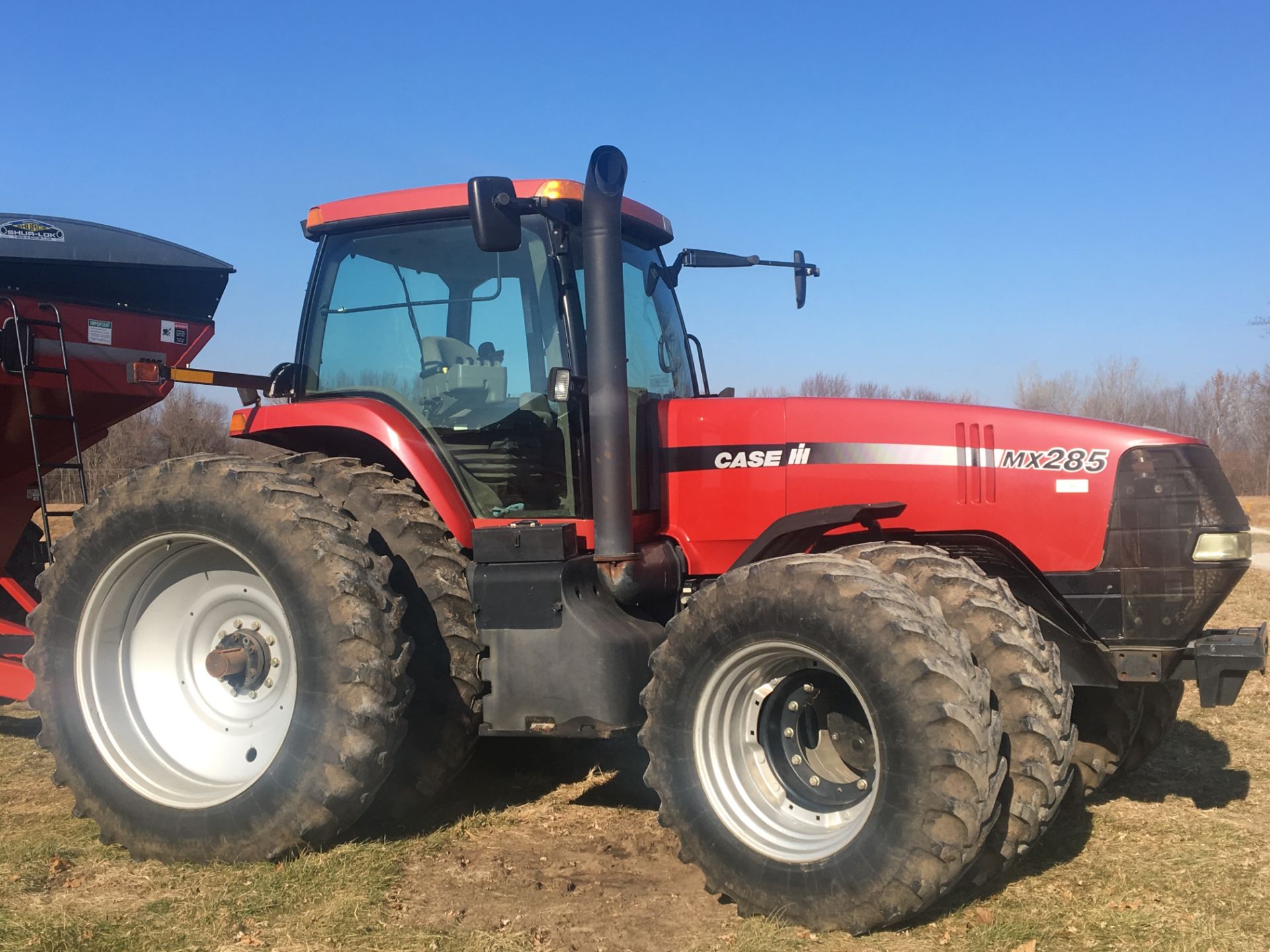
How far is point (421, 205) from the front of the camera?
4.72 m

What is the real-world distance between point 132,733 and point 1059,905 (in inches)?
146

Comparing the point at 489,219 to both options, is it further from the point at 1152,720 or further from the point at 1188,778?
the point at 1188,778

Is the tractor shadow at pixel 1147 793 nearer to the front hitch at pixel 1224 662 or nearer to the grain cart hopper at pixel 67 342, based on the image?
the front hitch at pixel 1224 662

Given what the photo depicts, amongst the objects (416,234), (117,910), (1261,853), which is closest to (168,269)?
(416,234)

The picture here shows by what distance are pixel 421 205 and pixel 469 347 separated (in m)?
0.69

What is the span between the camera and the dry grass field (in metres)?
3.38

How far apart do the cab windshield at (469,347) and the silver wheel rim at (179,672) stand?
3.20 ft

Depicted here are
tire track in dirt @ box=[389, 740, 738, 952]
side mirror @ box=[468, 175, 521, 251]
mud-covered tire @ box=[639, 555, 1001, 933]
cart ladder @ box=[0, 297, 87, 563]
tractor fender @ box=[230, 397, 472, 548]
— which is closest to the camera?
mud-covered tire @ box=[639, 555, 1001, 933]

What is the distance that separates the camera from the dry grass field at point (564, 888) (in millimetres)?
3375

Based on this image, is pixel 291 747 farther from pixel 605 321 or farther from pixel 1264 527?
pixel 1264 527

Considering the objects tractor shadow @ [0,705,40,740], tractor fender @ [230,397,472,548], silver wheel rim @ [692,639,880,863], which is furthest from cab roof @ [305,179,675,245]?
tractor shadow @ [0,705,40,740]

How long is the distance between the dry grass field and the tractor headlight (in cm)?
114

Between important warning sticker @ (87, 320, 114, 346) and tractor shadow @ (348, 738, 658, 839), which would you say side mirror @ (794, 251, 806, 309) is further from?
important warning sticker @ (87, 320, 114, 346)

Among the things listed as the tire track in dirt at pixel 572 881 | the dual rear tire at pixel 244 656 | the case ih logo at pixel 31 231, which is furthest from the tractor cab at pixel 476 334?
the case ih logo at pixel 31 231
